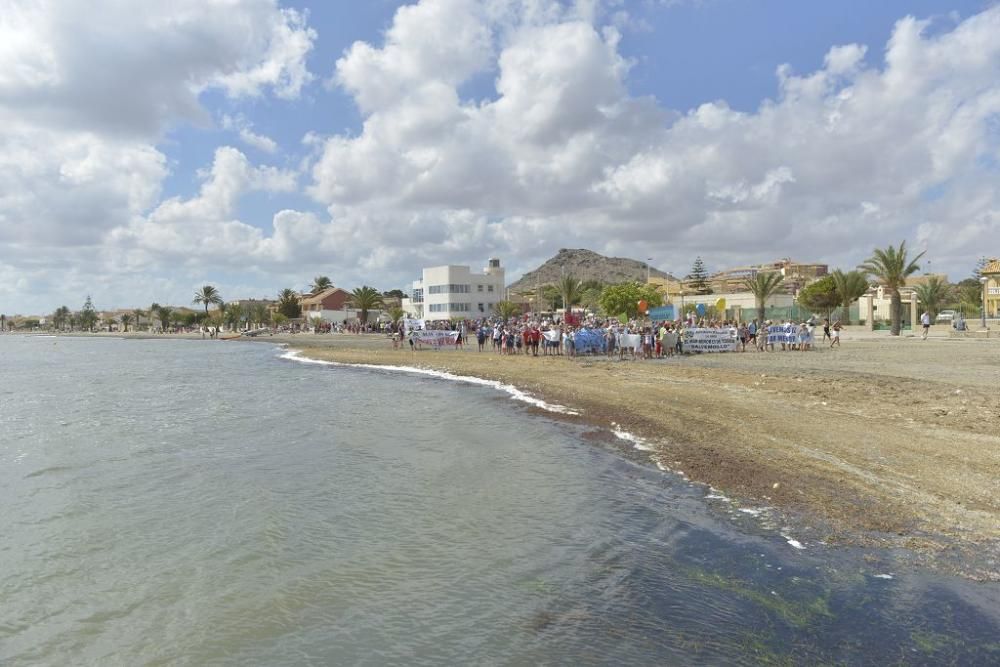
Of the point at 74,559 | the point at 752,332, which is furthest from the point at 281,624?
the point at 752,332

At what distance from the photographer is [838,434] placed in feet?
42.0

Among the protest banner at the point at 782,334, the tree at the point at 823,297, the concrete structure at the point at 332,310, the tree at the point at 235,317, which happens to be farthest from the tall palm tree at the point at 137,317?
the protest banner at the point at 782,334

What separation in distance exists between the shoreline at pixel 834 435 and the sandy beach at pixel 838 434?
1.1 inches

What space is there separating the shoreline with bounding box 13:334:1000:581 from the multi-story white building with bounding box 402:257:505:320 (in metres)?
67.2

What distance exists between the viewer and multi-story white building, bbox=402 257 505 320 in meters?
94.3

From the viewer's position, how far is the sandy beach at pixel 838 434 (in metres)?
8.12

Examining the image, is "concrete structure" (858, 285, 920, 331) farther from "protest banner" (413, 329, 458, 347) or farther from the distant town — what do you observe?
"protest banner" (413, 329, 458, 347)

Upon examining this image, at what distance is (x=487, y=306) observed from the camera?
98.4m

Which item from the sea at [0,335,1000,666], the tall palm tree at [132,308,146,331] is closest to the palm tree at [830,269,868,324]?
the sea at [0,335,1000,666]

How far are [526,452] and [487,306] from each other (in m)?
85.0

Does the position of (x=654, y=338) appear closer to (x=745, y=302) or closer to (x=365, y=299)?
(x=745, y=302)

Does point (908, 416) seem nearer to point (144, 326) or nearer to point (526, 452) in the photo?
point (526, 452)

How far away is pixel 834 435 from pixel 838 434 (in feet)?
0.43

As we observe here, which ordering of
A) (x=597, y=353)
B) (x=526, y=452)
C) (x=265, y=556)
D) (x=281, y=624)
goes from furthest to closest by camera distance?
(x=597, y=353)
(x=526, y=452)
(x=265, y=556)
(x=281, y=624)
